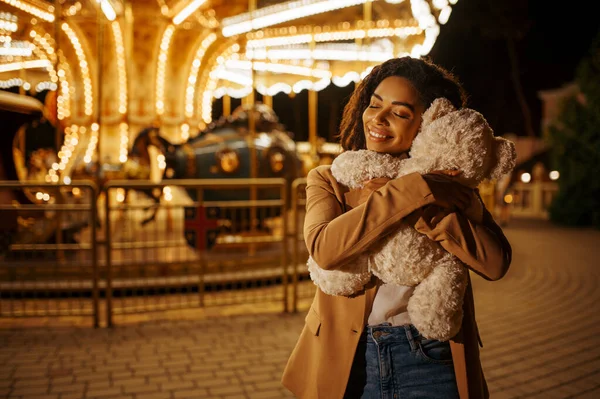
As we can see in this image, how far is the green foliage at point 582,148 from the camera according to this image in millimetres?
14352

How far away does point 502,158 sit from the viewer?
64.0 inches

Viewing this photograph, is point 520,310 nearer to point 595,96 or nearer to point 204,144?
point 204,144

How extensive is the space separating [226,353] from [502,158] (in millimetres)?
3367

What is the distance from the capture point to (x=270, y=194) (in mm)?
8531

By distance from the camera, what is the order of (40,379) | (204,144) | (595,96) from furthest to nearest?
1. (595,96)
2. (204,144)
3. (40,379)

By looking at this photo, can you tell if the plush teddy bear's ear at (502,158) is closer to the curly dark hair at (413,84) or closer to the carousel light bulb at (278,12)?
the curly dark hair at (413,84)

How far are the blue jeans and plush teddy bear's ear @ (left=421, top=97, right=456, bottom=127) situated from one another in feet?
2.12

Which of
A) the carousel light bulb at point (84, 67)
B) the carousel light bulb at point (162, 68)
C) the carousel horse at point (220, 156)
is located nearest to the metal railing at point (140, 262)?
the carousel horse at point (220, 156)

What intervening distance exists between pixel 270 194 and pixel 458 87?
268 inches

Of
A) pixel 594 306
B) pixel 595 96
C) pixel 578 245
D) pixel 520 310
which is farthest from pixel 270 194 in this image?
pixel 595 96

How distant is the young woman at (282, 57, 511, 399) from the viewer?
5.20 ft

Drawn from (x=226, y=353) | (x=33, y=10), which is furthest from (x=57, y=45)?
(x=226, y=353)

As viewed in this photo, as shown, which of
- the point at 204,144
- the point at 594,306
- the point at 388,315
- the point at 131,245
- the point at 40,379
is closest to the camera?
the point at 388,315

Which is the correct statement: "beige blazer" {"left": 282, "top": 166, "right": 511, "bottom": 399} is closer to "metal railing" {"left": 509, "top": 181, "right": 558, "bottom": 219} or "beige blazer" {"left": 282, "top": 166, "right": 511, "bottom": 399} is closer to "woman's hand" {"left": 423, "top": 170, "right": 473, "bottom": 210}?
"woman's hand" {"left": 423, "top": 170, "right": 473, "bottom": 210}
